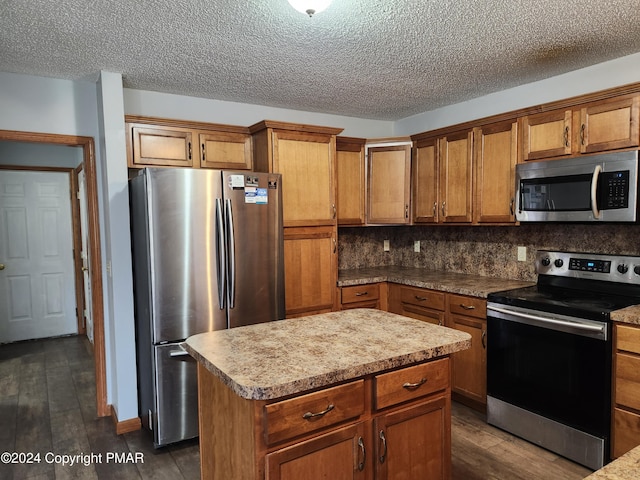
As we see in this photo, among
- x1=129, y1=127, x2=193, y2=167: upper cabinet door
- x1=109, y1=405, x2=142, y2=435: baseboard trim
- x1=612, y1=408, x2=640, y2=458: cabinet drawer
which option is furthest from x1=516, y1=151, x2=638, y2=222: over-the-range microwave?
x1=109, y1=405, x2=142, y2=435: baseboard trim

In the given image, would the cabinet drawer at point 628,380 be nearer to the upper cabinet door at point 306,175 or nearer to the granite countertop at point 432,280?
the granite countertop at point 432,280

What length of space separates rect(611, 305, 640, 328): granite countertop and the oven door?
64mm

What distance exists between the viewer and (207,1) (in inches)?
76.7

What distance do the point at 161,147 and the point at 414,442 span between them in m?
2.58

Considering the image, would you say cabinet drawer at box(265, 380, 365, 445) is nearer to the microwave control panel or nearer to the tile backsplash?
the microwave control panel

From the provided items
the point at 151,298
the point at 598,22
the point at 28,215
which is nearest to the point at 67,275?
the point at 28,215

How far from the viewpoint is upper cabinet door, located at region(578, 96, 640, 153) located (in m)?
2.45

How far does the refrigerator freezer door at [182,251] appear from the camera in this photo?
264 cm

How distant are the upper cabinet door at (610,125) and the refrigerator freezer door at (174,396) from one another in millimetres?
2809

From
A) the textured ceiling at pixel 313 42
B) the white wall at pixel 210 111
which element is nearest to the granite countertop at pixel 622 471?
the textured ceiling at pixel 313 42

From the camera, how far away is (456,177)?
3.47 metres

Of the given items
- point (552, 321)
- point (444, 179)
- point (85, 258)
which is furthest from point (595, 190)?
point (85, 258)

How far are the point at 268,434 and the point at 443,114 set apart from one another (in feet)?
11.2

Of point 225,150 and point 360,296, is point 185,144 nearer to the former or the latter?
point 225,150
